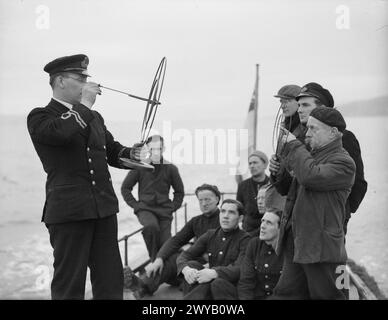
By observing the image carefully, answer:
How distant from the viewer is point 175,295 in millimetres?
5309

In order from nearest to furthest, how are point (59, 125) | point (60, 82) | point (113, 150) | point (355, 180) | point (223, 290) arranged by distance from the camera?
point (59, 125), point (60, 82), point (113, 150), point (355, 180), point (223, 290)

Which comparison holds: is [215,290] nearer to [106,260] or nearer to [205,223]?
[205,223]

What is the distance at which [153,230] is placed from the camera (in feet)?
20.6

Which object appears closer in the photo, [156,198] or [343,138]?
[343,138]

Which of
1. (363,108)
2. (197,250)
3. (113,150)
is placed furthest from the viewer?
(363,108)

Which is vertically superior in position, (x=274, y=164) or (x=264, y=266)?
(x=274, y=164)

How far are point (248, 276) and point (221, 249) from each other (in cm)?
55

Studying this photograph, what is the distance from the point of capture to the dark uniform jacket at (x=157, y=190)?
6.47m

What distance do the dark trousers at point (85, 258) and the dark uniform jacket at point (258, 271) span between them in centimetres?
124

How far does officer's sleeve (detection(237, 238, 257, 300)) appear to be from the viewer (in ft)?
13.5

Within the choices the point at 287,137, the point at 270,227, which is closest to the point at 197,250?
the point at 270,227

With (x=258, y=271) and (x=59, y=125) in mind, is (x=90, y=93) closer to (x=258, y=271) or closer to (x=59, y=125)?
(x=59, y=125)

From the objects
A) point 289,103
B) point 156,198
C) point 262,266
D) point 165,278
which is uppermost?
point 289,103

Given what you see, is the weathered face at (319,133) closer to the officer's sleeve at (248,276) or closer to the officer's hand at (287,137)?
the officer's hand at (287,137)
